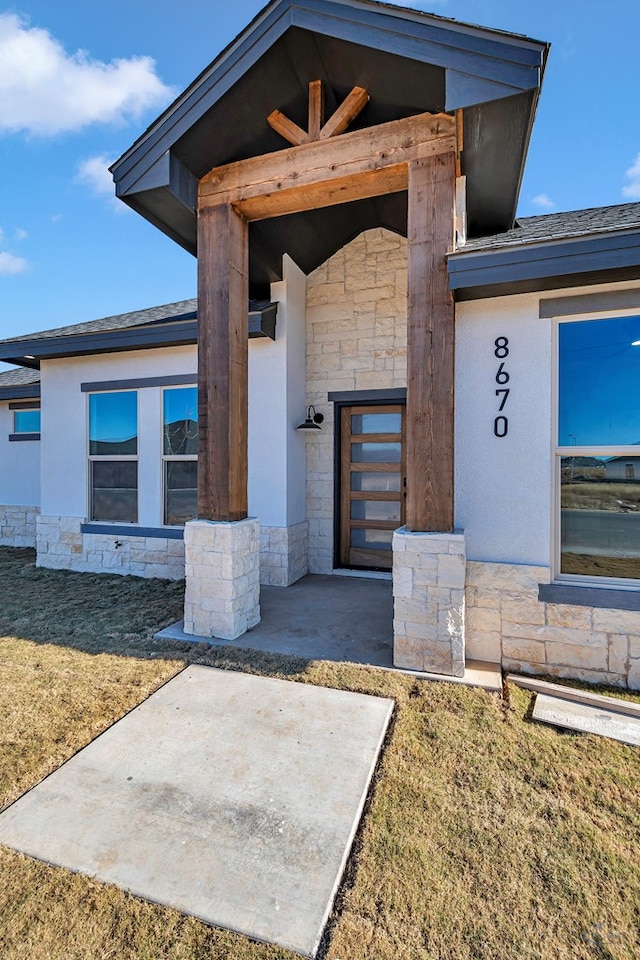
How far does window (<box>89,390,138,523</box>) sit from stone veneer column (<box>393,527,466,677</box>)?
4.64m

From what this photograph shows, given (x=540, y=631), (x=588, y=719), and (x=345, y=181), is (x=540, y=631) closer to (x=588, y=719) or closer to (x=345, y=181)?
(x=588, y=719)

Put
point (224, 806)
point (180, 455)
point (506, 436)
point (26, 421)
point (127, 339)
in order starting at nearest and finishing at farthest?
point (224, 806)
point (506, 436)
point (127, 339)
point (180, 455)
point (26, 421)

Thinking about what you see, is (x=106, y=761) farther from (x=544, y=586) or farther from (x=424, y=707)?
(x=544, y=586)

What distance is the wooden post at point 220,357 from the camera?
4113mm

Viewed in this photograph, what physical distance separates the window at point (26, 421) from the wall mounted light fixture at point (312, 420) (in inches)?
251

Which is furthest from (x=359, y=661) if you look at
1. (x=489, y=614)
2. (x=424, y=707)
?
(x=489, y=614)

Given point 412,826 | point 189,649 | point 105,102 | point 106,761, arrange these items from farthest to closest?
point 105,102
point 189,649
point 106,761
point 412,826

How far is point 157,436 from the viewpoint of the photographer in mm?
6414

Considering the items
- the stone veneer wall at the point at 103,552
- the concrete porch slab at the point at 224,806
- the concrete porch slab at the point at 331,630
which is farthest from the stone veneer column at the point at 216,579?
the stone veneer wall at the point at 103,552

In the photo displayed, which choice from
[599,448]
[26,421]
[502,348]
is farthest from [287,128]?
[26,421]

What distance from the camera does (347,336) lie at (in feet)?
21.1

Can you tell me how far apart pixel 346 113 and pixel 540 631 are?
4722 mm

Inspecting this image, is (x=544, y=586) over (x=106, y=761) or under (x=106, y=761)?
over

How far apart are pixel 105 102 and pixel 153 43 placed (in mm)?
1783
